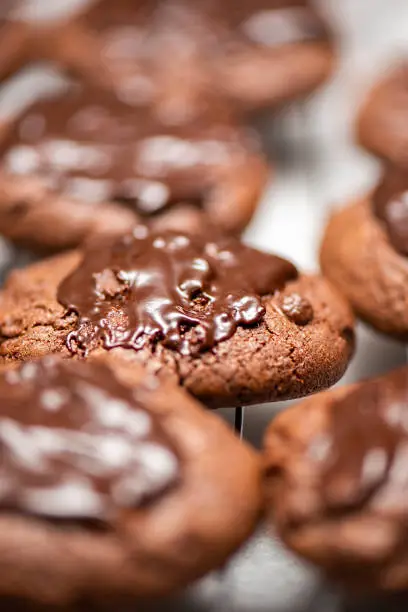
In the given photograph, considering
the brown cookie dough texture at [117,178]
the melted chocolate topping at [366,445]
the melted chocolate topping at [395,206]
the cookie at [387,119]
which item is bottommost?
the cookie at [387,119]

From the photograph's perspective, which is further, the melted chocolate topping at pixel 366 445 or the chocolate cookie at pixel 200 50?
the chocolate cookie at pixel 200 50

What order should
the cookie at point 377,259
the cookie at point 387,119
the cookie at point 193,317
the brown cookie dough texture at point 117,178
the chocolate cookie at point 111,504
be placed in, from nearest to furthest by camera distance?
the chocolate cookie at point 111,504 → the cookie at point 193,317 → the cookie at point 377,259 → the brown cookie dough texture at point 117,178 → the cookie at point 387,119

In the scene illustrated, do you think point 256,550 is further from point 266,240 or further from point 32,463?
Answer: point 266,240

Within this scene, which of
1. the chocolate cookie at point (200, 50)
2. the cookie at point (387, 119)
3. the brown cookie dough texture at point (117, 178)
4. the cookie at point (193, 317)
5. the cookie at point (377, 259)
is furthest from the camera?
the chocolate cookie at point (200, 50)

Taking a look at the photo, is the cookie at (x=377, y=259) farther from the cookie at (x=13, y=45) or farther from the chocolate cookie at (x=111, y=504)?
the cookie at (x=13, y=45)

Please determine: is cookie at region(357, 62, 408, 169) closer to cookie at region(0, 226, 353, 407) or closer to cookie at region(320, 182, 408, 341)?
cookie at region(320, 182, 408, 341)

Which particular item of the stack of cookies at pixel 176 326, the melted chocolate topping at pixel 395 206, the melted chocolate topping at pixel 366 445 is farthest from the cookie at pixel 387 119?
the melted chocolate topping at pixel 366 445

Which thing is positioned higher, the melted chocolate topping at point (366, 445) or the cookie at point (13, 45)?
the melted chocolate topping at point (366, 445)

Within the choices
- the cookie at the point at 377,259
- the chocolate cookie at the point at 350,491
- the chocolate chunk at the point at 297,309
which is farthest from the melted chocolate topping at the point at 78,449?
the cookie at the point at 377,259
